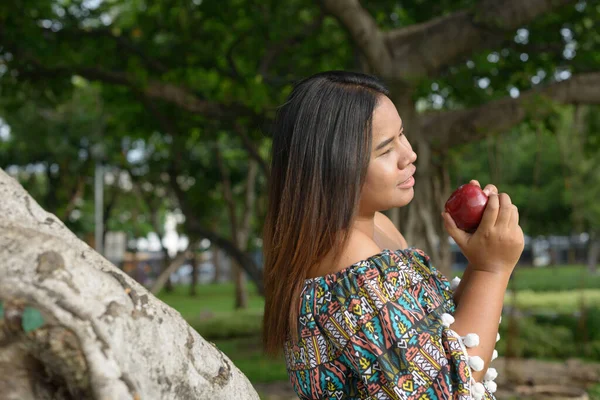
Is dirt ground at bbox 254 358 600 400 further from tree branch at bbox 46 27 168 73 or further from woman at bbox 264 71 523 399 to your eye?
woman at bbox 264 71 523 399

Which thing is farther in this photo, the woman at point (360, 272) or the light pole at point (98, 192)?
the light pole at point (98, 192)

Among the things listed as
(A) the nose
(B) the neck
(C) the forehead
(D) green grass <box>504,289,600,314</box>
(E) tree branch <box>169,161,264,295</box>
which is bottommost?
(D) green grass <box>504,289,600,314</box>

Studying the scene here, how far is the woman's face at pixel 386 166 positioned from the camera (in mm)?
1769

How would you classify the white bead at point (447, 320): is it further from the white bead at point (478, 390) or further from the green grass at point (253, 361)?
the green grass at point (253, 361)

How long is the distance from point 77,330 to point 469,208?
3.30ft

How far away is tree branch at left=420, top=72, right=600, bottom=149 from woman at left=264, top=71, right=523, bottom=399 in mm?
5386

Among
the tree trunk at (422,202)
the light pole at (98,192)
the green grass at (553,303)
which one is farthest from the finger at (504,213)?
the light pole at (98,192)

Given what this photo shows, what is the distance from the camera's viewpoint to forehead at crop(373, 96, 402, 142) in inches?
70.0

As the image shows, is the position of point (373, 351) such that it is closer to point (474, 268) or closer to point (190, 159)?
point (474, 268)

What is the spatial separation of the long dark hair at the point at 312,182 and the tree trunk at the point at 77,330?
1.19 ft

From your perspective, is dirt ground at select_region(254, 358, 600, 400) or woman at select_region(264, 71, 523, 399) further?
dirt ground at select_region(254, 358, 600, 400)

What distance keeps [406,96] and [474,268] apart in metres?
5.43

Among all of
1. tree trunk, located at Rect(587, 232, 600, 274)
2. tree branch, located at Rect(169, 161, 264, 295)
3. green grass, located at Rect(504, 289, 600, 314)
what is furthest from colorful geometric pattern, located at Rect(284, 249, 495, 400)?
tree trunk, located at Rect(587, 232, 600, 274)

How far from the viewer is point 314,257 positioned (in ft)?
5.56
